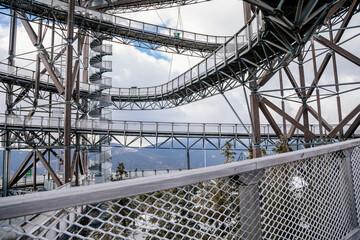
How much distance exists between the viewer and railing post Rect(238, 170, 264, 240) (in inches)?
70.2

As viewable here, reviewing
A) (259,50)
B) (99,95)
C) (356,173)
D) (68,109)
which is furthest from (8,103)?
(356,173)

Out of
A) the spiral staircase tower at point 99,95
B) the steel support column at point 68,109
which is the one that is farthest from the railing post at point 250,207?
the spiral staircase tower at point 99,95

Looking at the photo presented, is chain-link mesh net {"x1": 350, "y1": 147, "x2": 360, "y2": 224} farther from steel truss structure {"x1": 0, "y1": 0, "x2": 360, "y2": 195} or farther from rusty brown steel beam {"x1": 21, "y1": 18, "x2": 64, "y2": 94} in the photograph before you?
rusty brown steel beam {"x1": 21, "y1": 18, "x2": 64, "y2": 94}

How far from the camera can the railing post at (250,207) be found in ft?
5.85

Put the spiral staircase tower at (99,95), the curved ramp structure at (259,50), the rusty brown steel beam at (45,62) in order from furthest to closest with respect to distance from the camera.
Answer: the spiral staircase tower at (99,95) < the rusty brown steel beam at (45,62) < the curved ramp structure at (259,50)

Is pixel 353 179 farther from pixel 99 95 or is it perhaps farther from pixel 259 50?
pixel 99 95

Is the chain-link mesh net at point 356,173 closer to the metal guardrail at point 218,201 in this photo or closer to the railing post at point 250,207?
the metal guardrail at point 218,201

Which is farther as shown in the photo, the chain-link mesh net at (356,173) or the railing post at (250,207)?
the chain-link mesh net at (356,173)

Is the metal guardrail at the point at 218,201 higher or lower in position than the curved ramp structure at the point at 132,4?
lower

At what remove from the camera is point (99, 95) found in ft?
77.7

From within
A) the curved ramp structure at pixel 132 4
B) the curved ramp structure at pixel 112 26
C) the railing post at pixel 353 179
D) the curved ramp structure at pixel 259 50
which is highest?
the curved ramp structure at pixel 132 4

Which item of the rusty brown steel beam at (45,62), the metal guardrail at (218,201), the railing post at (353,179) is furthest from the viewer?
the rusty brown steel beam at (45,62)

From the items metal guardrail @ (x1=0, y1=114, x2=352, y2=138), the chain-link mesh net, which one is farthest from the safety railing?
the chain-link mesh net

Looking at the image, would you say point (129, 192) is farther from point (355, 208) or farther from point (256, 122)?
point (256, 122)
